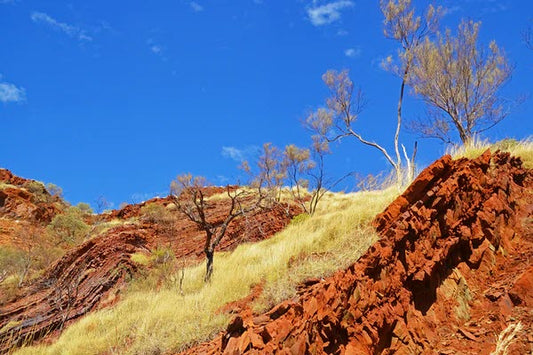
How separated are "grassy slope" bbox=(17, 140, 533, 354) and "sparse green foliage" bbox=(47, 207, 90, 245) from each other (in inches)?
665

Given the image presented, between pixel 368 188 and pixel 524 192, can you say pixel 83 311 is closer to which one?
pixel 368 188

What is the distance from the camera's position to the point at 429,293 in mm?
5117

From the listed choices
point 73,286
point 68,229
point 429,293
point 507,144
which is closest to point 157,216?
point 73,286

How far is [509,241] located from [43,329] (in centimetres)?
1135

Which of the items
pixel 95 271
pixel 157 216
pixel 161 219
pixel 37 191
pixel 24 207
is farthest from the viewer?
pixel 37 191

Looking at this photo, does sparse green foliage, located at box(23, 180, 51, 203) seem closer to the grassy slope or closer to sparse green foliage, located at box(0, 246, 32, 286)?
sparse green foliage, located at box(0, 246, 32, 286)

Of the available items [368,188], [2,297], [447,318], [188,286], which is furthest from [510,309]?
[2,297]

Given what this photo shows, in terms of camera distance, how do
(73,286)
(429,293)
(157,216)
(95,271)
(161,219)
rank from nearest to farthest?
(429,293) → (73,286) → (95,271) → (161,219) → (157,216)

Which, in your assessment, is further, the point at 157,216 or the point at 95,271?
the point at 157,216

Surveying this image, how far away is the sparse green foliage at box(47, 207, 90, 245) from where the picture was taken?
86.8ft

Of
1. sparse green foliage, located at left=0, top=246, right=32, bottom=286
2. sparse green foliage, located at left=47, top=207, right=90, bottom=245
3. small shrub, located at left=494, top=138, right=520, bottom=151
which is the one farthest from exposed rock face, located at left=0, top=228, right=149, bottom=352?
small shrub, located at left=494, top=138, right=520, bottom=151

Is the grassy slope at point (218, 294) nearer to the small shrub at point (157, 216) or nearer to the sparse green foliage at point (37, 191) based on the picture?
the small shrub at point (157, 216)

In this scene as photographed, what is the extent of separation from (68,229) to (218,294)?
898 inches

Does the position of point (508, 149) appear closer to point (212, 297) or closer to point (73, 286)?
point (212, 297)
